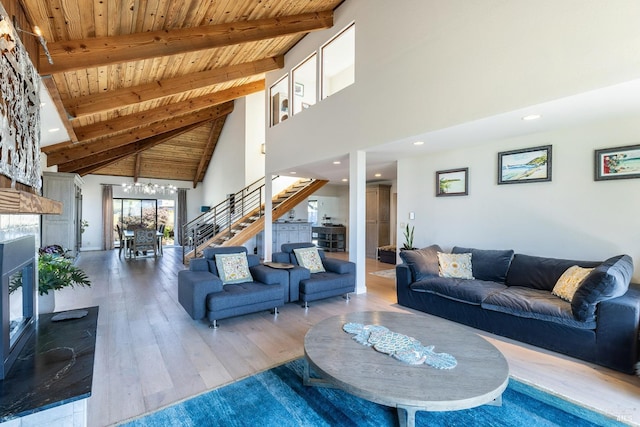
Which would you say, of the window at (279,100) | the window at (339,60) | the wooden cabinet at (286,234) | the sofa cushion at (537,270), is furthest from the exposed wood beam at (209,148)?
the sofa cushion at (537,270)

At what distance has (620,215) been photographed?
3.26 metres

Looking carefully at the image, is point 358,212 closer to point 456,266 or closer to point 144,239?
point 456,266

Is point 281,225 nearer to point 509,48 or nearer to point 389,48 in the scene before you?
point 389,48

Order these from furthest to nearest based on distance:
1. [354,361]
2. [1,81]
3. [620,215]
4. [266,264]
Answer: [266,264] < [620,215] < [354,361] < [1,81]

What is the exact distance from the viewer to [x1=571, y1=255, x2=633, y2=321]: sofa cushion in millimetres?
2469

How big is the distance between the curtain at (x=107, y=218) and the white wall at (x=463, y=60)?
9.55m

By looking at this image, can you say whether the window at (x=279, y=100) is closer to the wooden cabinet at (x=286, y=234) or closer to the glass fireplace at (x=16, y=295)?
the wooden cabinet at (x=286, y=234)

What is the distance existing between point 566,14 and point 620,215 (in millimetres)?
2233

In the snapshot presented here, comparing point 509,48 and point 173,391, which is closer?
point 173,391

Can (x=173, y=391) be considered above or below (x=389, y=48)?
below

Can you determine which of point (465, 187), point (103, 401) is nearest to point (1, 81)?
point (103, 401)

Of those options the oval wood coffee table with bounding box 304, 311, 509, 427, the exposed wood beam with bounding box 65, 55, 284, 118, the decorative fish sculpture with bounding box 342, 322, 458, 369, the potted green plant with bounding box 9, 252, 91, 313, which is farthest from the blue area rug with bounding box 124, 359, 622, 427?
the exposed wood beam with bounding box 65, 55, 284, 118

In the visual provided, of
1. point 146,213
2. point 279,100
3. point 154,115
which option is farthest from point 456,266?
point 146,213

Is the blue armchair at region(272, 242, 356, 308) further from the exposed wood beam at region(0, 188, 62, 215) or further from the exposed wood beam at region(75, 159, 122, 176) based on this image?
the exposed wood beam at region(75, 159, 122, 176)
